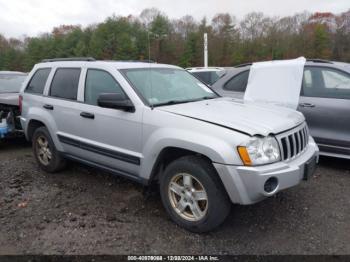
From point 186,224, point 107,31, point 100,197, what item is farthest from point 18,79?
point 107,31

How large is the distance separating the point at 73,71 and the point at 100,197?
179 centimetres

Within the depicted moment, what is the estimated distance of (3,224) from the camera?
3.45 metres

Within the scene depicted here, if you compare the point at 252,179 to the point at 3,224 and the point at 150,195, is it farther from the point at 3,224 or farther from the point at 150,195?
the point at 3,224

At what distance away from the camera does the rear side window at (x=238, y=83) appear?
5727 millimetres

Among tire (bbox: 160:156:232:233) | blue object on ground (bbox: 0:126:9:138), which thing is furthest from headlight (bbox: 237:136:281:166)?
blue object on ground (bbox: 0:126:9:138)

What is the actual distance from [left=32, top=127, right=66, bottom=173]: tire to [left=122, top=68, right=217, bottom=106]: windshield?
71.3 inches

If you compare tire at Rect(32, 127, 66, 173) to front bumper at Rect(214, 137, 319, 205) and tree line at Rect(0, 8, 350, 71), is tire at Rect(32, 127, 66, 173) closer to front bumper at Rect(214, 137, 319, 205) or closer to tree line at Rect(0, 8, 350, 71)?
front bumper at Rect(214, 137, 319, 205)

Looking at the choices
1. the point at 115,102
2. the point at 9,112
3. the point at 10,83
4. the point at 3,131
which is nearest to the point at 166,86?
the point at 115,102

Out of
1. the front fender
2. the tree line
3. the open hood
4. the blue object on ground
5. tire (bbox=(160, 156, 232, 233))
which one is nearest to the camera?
tire (bbox=(160, 156, 232, 233))

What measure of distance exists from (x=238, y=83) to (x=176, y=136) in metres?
3.08

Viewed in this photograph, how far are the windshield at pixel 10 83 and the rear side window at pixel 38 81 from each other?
2.32 m

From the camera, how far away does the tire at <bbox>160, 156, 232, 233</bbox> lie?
2.96 metres

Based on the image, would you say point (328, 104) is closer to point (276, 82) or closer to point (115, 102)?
point (276, 82)

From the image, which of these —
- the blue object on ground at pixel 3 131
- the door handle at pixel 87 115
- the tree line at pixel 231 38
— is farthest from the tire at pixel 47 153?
the tree line at pixel 231 38
